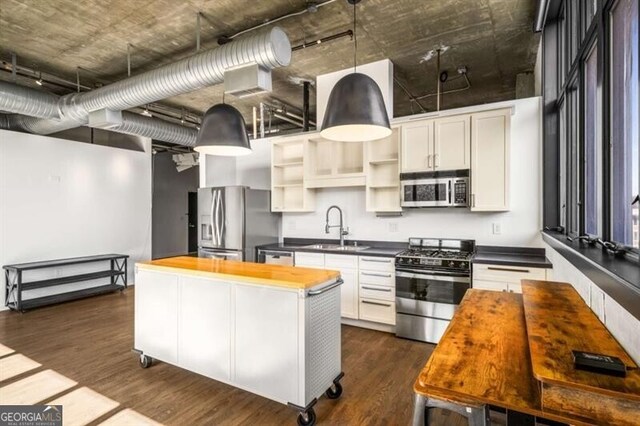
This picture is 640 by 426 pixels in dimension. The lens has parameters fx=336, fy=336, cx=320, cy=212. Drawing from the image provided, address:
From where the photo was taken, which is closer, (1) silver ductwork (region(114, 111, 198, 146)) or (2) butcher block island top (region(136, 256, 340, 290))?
(2) butcher block island top (region(136, 256, 340, 290))

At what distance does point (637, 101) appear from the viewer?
1335 mm

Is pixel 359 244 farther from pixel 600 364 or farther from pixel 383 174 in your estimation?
pixel 600 364

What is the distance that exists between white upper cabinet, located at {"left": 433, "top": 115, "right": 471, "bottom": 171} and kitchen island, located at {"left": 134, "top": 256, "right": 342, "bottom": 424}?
7.02 ft

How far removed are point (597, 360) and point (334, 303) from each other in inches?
69.2

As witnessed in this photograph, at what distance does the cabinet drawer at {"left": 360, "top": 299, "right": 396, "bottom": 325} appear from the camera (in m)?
3.92

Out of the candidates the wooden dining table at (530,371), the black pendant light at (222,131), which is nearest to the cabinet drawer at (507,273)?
the wooden dining table at (530,371)

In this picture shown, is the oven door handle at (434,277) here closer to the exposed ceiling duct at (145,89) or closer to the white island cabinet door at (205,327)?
the white island cabinet door at (205,327)

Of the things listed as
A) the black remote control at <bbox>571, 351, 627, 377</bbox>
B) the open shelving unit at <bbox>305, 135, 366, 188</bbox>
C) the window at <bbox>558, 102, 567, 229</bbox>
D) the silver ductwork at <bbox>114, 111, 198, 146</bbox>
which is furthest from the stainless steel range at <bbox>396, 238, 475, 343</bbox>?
the silver ductwork at <bbox>114, 111, 198, 146</bbox>

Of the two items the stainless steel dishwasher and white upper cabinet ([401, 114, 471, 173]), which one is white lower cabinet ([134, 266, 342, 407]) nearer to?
the stainless steel dishwasher

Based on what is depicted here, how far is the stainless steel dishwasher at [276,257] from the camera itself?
462 cm

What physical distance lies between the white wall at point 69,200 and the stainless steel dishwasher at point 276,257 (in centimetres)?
339

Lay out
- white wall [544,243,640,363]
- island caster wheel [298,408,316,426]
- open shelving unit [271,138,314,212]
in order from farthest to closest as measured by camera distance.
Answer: open shelving unit [271,138,314,212], island caster wheel [298,408,316,426], white wall [544,243,640,363]

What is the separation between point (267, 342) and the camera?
2.37 m

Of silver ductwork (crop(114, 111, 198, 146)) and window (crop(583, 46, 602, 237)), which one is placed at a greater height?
silver ductwork (crop(114, 111, 198, 146))
